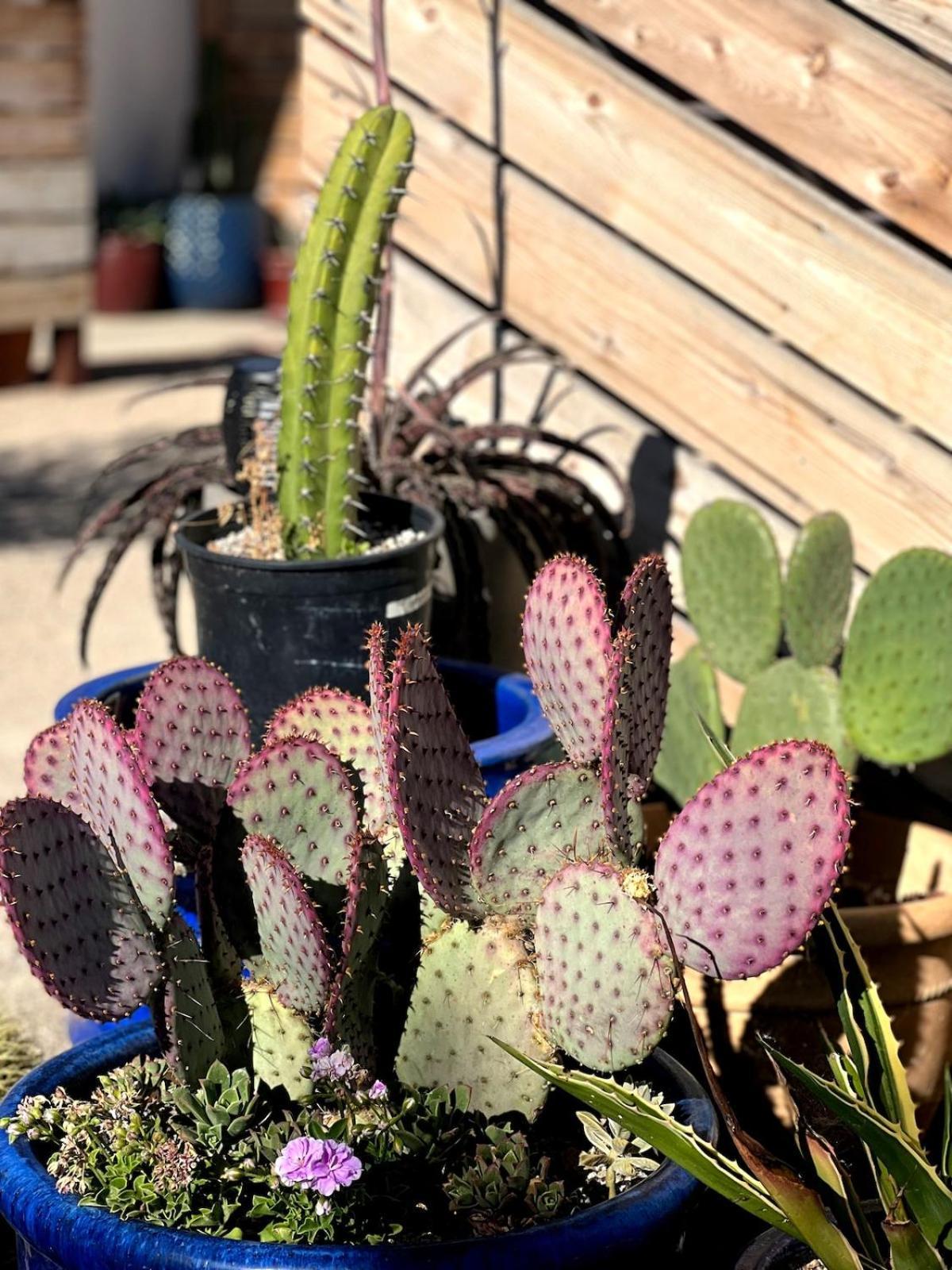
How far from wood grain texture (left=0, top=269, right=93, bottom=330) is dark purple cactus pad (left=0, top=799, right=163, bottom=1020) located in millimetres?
6143

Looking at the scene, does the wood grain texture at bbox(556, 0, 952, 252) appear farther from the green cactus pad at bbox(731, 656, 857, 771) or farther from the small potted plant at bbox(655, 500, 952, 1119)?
the green cactus pad at bbox(731, 656, 857, 771)

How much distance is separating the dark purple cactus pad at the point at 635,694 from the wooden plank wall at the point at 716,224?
3.04ft

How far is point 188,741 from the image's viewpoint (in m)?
1.81

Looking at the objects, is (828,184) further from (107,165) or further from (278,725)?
(107,165)

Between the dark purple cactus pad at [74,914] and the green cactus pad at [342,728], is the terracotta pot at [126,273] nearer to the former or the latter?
the green cactus pad at [342,728]

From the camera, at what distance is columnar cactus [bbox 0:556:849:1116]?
4.98ft

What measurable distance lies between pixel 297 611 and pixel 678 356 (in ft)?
2.86

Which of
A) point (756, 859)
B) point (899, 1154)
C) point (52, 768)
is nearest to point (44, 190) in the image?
point (52, 768)

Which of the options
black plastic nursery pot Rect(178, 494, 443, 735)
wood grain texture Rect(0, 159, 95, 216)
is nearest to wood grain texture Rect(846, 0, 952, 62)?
black plastic nursery pot Rect(178, 494, 443, 735)

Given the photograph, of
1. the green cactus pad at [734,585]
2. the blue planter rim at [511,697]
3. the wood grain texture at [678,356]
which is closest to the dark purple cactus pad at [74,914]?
the blue planter rim at [511,697]

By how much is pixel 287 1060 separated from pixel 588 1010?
1.13ft

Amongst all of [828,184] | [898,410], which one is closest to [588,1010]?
[898,410]

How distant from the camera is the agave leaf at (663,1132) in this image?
4.79ft

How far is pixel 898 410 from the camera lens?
246 centimetres
